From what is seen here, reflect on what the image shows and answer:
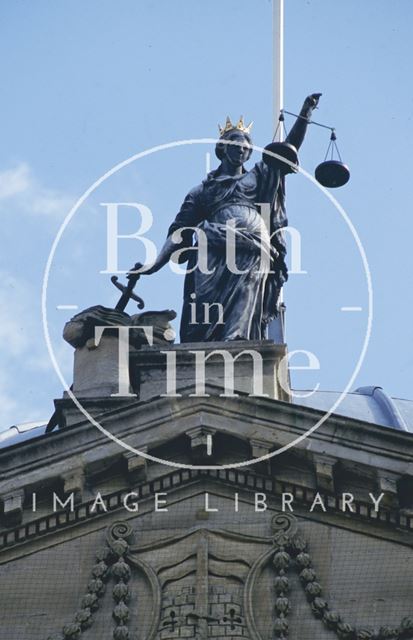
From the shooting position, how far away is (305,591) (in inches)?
1184

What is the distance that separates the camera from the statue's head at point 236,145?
3628 cm

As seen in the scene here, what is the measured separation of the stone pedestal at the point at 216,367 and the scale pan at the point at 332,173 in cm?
399

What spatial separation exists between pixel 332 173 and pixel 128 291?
3.83 metres

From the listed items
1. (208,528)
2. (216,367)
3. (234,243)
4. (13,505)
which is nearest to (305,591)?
(208,528)

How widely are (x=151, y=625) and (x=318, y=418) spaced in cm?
361

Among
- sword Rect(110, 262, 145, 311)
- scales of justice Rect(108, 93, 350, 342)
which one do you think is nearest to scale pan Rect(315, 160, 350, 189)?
scales of justice Rect(108, 93, 350, 342)

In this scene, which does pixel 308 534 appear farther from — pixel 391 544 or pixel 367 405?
pixel 367 405

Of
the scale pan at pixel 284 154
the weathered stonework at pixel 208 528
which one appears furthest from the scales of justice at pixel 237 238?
the weathered stonework at pixel 208 528

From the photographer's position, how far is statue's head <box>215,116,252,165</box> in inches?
1428

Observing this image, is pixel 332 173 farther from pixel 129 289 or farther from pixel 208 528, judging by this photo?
pixel 208 528

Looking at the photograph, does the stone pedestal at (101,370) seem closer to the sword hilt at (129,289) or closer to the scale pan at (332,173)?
the sword hilt at (129,289)

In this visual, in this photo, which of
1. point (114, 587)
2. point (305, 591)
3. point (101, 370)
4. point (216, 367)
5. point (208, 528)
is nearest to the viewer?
point (305, 591)

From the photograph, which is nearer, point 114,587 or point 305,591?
point 305,591

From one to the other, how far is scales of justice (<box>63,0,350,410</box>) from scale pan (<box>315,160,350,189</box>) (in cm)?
2
